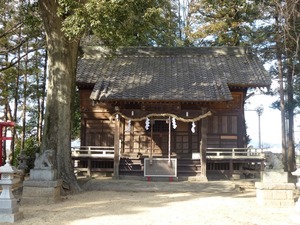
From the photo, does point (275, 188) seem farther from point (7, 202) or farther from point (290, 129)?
point (290, 129)

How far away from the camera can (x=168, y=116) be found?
16.0 metres

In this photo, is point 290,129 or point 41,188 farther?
point 290,129

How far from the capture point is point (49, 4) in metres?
11.9

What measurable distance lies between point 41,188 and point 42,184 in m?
0.12

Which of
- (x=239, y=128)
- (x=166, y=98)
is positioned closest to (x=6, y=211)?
(x=166, y=98)

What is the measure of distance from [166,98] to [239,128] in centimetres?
453

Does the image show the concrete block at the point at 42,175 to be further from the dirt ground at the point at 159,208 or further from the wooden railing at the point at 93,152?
the wooden railing at the point at 93,152

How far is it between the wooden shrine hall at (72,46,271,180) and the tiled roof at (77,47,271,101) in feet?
0.15

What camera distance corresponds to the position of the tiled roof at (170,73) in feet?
52.5

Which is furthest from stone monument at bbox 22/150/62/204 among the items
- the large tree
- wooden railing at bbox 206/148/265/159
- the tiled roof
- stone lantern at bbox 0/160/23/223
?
wooden railing at bbox 206/148/265/159

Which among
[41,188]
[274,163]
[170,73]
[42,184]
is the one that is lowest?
[41,188]

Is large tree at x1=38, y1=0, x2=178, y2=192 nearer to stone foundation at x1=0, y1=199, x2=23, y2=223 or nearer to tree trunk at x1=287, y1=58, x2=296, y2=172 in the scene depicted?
stone foundation at x1=0, y1=199, x2=23, y2=223

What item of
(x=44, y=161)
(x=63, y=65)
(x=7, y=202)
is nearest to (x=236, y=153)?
(x=63, y=65)

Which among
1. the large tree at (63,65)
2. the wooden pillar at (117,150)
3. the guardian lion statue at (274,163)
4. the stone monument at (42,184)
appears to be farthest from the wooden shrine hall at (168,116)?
the stone monument at (42,184)
